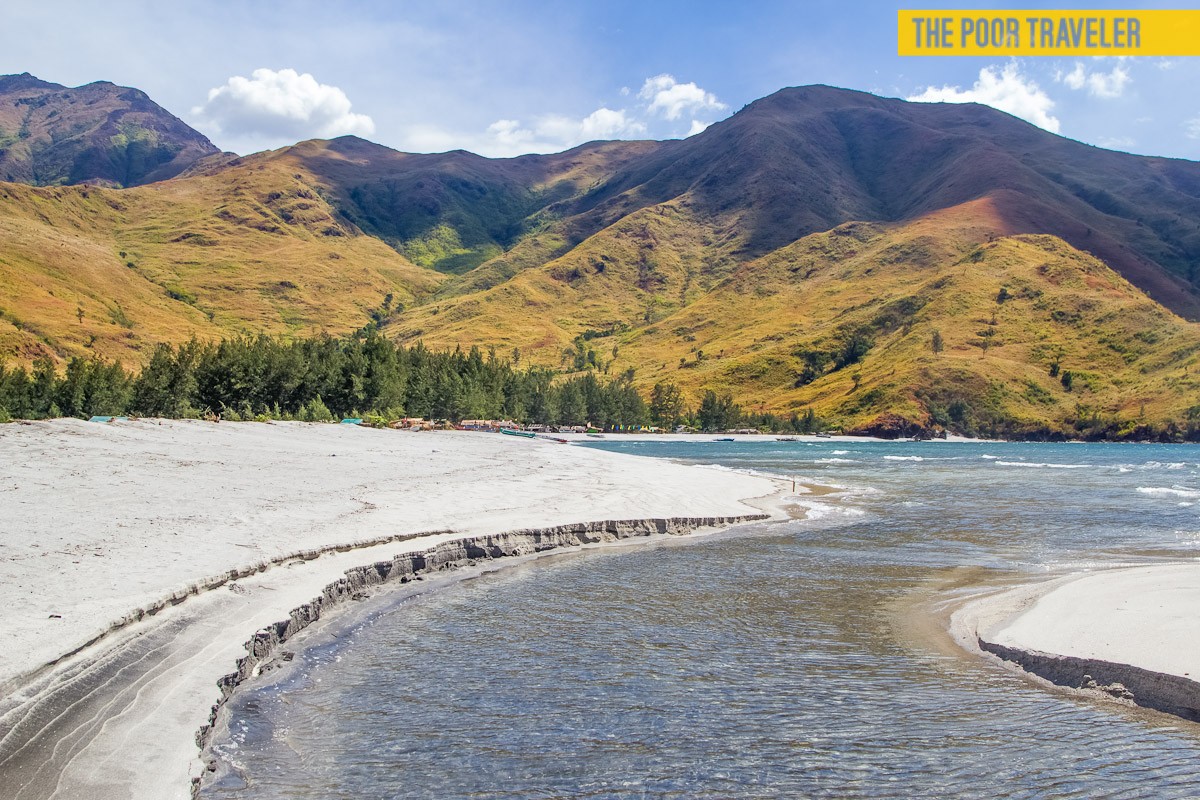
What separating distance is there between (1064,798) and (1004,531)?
26932 mm

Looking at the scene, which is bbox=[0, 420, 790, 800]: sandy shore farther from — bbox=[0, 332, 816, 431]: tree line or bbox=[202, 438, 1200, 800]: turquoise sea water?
bbox=[0, 332, 816, 431]: tree line

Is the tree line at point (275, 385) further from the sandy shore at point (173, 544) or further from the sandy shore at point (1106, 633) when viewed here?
the sandy shore at point (1106, 633)

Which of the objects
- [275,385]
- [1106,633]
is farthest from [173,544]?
[275,385]

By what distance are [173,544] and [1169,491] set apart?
58072 millimetres

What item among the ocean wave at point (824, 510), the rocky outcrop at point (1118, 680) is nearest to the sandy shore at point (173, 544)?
the ocean wave at point (824, 510)

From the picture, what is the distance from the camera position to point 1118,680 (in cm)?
1308

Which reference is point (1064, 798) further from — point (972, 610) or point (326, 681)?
point (326, 681)

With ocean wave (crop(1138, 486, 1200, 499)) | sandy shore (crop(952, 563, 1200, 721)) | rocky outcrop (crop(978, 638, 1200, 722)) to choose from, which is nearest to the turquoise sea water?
rocky outcrop (crop(978, 638, 1200, 722))

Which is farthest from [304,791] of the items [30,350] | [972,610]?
[30,350]

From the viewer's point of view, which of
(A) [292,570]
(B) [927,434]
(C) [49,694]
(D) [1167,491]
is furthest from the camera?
(B) [927,434]

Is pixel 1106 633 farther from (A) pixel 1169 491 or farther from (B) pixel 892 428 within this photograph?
(B) pixel 892 428

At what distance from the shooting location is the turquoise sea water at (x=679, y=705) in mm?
10102

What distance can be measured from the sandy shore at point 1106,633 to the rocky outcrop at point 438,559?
505 inches

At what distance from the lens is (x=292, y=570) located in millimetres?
18297
